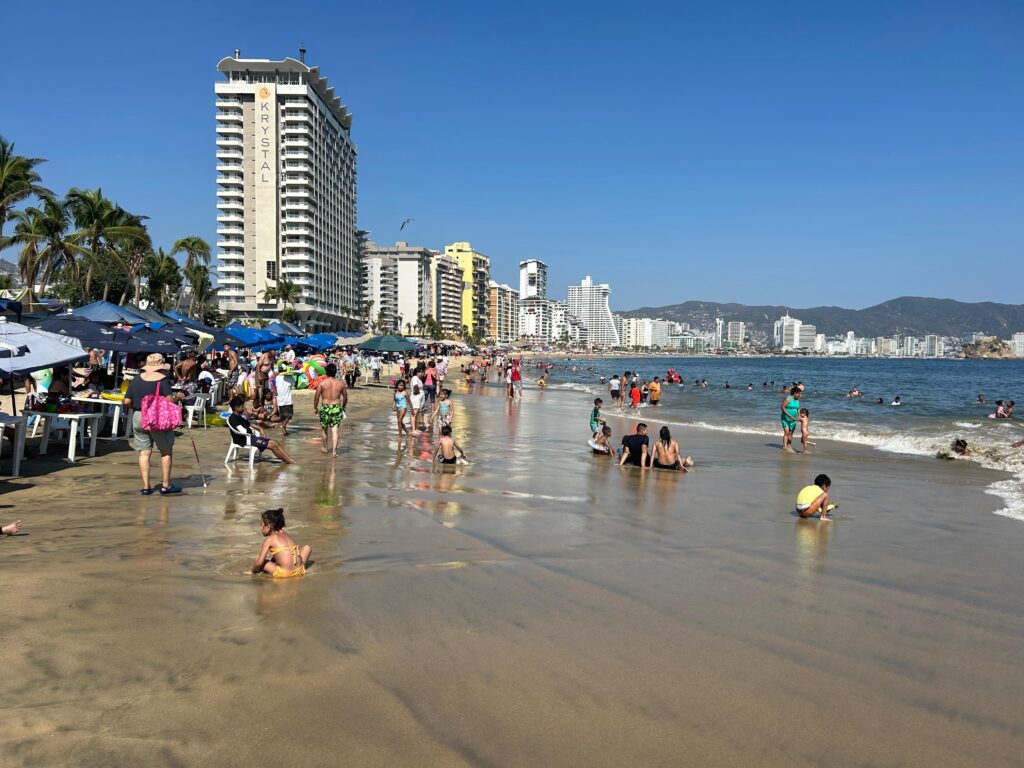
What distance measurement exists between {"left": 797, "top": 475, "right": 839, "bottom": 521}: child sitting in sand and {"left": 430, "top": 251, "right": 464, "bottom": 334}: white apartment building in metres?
167

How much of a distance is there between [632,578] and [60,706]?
388 centimetres

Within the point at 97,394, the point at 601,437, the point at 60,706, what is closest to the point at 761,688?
the point at 60,706

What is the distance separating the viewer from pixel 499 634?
177 inches

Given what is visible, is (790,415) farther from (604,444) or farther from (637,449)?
(637,449)

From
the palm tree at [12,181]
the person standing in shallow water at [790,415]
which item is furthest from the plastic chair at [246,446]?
the palm tree at [12,181]

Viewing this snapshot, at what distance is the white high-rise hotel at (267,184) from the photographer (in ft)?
292

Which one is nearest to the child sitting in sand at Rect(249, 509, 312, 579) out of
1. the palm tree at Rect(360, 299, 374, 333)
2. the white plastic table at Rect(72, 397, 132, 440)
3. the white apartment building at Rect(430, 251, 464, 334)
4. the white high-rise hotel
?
the white plastic table at Rect(72, 397, 132, 440)

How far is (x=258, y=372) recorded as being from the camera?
1584cm

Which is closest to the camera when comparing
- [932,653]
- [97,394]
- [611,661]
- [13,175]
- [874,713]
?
[874,713]

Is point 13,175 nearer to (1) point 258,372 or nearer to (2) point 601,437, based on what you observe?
(1) point 258,372

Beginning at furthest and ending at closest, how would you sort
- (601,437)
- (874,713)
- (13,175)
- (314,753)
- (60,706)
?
1. (13,175)
2. (601,437)
3. (874,713)
4. (60,706)
5. (314,753)

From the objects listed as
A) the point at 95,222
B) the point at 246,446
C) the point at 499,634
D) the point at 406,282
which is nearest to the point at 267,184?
the point at 95,222

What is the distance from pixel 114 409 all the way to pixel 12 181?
19.8m

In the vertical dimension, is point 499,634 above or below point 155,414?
below
